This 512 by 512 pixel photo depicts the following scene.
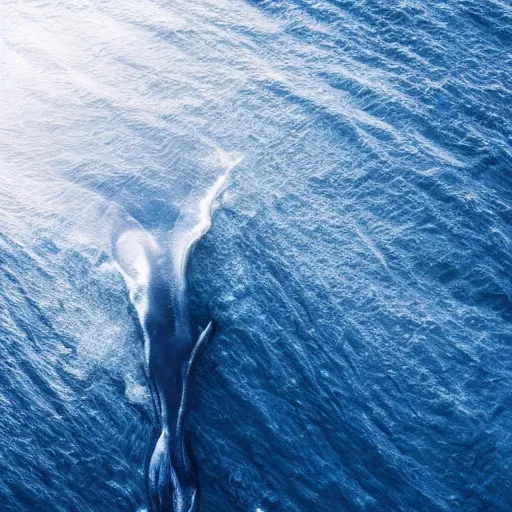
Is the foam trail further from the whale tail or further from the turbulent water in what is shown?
the whale tail

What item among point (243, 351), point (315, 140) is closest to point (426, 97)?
point (315, 140)

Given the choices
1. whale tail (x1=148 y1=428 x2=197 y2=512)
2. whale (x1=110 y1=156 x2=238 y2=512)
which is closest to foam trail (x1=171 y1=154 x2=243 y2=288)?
whale (x1=110 y1=156 x2=238 y2=512)

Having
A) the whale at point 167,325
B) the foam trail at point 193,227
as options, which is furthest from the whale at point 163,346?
the foam trail at point 193,227

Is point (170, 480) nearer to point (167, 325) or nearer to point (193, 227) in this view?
point (167, 325)

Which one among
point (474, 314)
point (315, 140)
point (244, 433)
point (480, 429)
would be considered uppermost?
point (315, 140)

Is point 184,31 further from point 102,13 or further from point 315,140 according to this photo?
point 315,140
